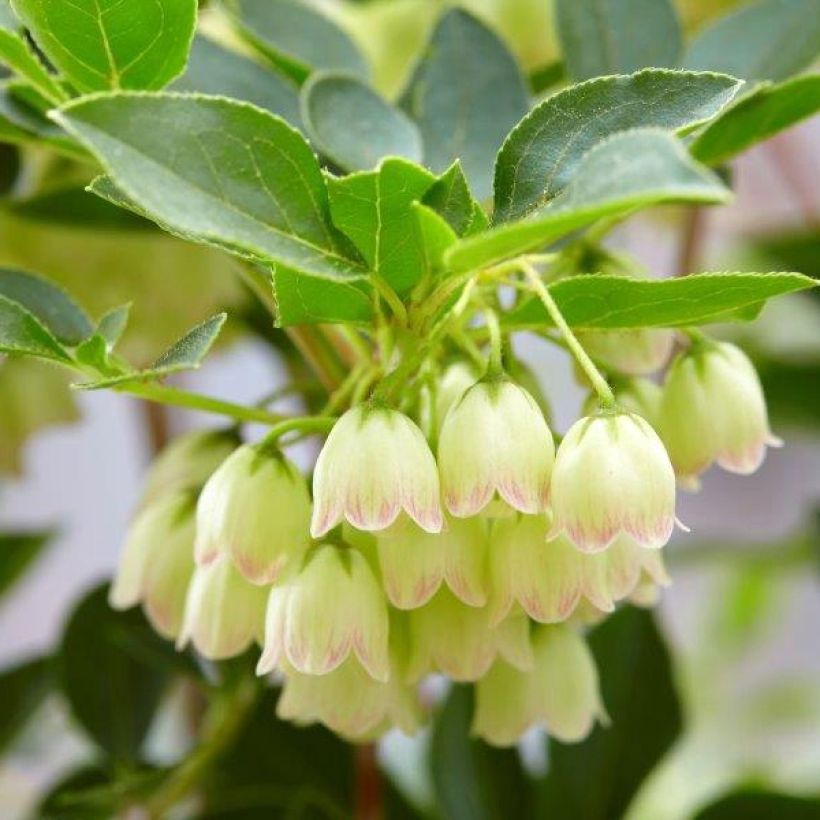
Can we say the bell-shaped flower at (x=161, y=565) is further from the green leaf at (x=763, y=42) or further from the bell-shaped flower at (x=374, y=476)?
the green leaf at (x=763, y=42)

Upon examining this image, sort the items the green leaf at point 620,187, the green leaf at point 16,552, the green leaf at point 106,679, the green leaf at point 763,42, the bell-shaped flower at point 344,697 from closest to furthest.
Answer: the green leaf at point 620,187, the bell-shaped flower at point 344,697, the green leaf at point 763,42, the green leaf at point 106,679, the green leaf at point 16,552

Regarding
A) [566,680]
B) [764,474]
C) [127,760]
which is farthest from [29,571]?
[764,474]

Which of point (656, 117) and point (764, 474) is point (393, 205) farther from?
point (764, 474)

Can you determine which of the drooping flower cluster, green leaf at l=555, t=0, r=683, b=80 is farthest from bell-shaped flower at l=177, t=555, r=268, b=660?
green leaf at l=555, t=0, r=683, b=80

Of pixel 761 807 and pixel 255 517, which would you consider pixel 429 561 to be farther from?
pixel 761 807

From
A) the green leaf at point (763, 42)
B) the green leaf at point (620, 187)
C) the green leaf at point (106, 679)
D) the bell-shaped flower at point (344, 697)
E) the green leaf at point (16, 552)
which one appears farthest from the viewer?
the green leaf at point (16, 552)

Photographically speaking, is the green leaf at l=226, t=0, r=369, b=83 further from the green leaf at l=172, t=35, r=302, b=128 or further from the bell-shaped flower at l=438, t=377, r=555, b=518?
the bell-shaped flower at l=438, t=377, r=555, b=518

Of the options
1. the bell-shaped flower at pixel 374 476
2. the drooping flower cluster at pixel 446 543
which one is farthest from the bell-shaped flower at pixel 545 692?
the bell-shaped flower at pixel 374 476

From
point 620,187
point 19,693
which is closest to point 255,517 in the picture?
point 620,187

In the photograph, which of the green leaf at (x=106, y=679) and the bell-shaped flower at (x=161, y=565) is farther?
the green leaf at (x=106, y=679)
